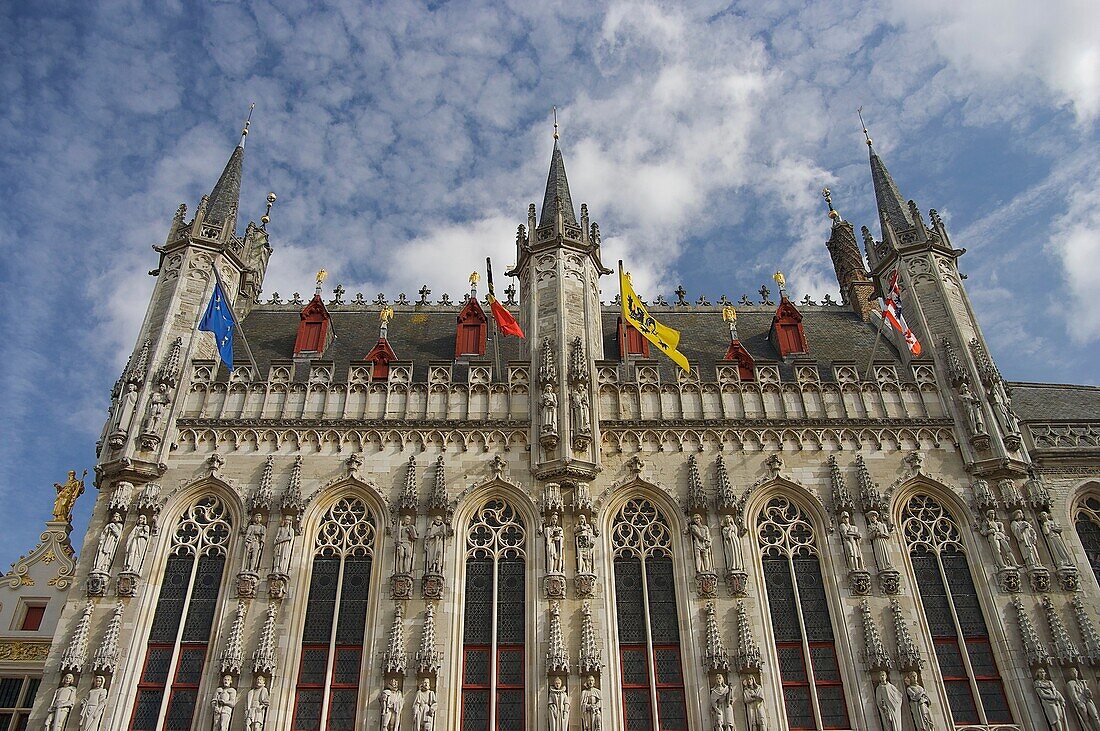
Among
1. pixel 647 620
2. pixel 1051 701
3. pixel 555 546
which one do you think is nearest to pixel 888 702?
pixel 1051 701

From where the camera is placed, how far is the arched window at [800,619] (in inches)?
703

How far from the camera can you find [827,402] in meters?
22.3

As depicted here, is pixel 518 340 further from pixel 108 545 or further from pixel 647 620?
pixel 108 545

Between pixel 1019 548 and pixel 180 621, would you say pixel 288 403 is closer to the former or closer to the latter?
pixel 180 621

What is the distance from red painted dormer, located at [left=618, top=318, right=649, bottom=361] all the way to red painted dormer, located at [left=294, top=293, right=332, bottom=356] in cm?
923

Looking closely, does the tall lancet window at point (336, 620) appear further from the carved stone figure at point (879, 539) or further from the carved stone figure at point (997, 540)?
the carved stone figure at point (997, 540)

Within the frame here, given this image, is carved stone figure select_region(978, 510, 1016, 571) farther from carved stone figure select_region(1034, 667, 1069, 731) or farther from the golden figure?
the golden figure

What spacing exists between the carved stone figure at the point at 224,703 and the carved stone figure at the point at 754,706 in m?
10.6

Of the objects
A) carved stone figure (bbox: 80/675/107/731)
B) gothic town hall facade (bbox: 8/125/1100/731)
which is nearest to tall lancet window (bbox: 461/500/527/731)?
gothic town hall facade (bbox: 8/125/1100/731)

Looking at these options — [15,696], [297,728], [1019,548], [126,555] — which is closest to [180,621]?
[126,555]

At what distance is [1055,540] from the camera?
1950 cm

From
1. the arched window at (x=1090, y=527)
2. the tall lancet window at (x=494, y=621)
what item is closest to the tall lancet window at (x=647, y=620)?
the tall lancet window at (x=494, y=621)

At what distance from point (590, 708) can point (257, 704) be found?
22.5 ft

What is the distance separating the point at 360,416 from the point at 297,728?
766 centimetres
